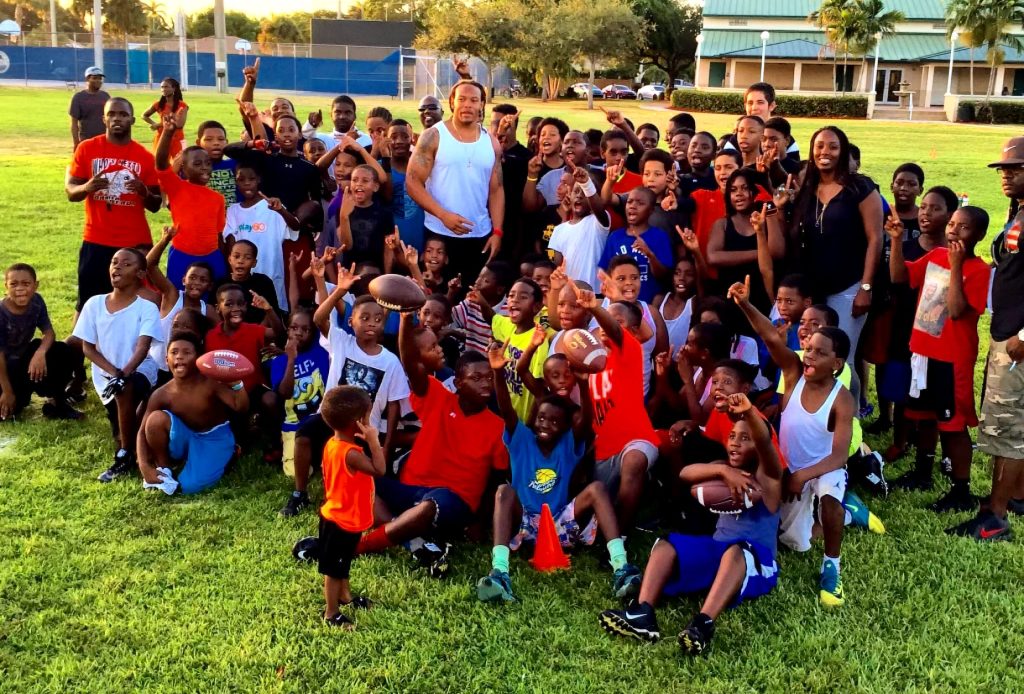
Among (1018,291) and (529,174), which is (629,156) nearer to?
(529,174)

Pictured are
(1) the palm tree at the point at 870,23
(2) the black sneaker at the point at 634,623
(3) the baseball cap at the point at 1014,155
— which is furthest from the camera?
(1) the palm tree at the point at 870,23

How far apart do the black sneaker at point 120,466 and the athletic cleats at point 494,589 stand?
8.79 feet

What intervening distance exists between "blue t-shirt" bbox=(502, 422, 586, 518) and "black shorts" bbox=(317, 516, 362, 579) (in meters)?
1.10

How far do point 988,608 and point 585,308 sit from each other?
96.0 inches

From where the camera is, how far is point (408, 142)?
764 centimetres

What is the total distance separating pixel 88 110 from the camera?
1420 cm

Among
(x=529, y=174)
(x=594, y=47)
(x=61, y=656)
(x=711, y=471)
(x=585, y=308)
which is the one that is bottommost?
(x=61, y=656)

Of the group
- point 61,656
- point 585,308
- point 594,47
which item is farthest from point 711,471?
point 594,47

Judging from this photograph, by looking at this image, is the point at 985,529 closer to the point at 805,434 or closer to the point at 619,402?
the point at 805,434

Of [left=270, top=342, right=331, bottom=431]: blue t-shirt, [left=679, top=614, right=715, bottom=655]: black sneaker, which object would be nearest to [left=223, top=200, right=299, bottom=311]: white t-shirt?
[left=270, top=342, right=331, bottom=431]: blue t-shirt

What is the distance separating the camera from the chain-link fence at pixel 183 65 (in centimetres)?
4762

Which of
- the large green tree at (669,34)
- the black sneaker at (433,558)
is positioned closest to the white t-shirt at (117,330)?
the black sneaker at (433,558)

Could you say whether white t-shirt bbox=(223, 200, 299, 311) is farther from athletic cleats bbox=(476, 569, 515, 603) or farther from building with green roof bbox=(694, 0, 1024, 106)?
building with green roof bbox=(694, 0, 1024, 106)

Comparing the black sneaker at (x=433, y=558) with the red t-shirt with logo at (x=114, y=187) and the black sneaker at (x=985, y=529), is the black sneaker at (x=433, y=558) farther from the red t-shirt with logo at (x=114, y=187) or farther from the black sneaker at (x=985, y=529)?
the red t-shirt with logo at (x=114, y=187)
